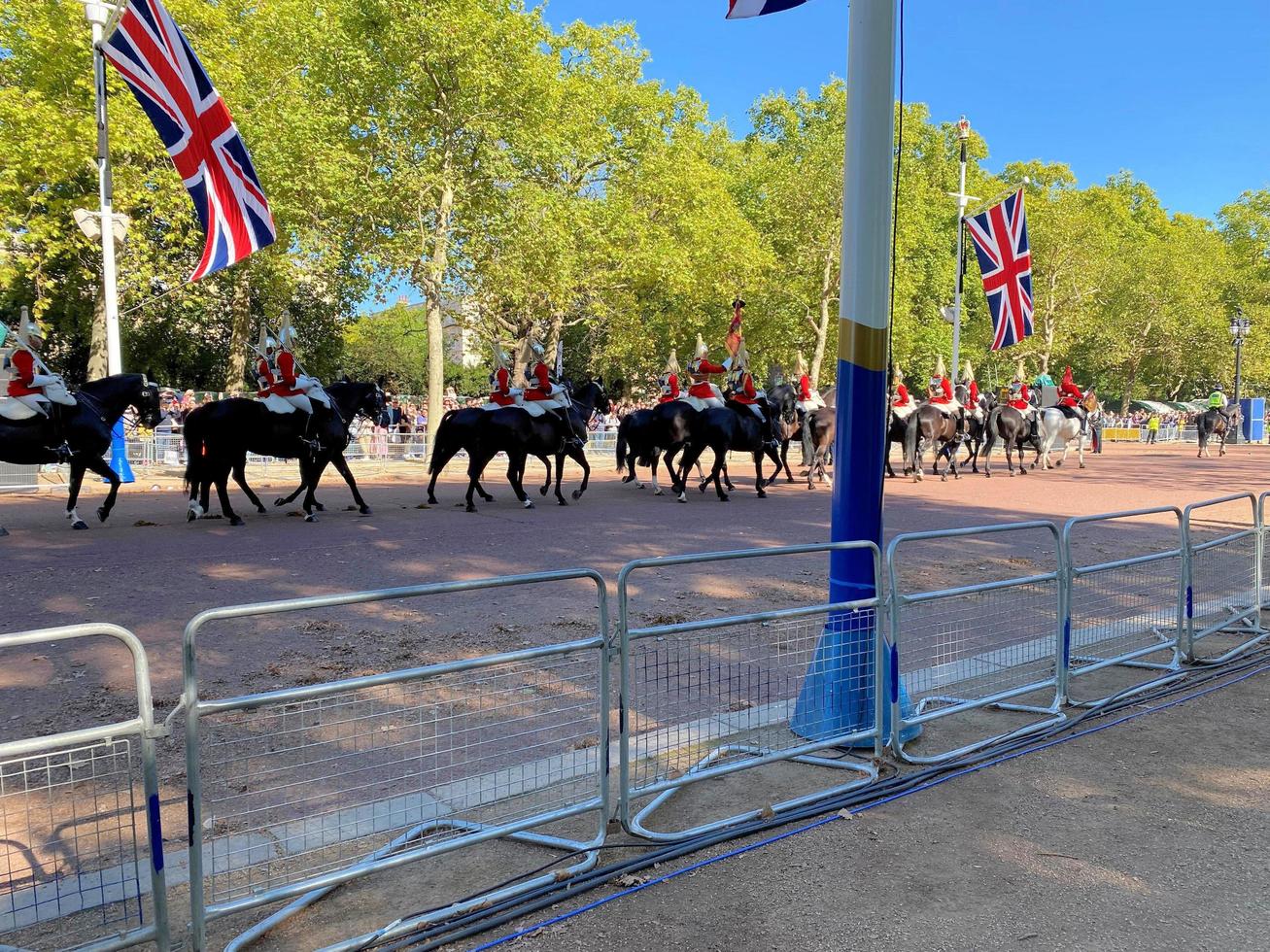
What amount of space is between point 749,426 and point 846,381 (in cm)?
1348

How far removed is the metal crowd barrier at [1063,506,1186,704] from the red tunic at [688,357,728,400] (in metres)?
11.1

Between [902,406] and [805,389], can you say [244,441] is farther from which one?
[902,406]

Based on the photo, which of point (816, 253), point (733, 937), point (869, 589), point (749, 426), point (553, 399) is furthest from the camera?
point (816, 253)

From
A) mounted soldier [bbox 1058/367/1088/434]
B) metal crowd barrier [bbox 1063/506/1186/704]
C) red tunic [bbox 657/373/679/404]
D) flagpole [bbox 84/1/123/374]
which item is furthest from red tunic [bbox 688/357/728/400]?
mounted soldier [bbox 1058/367/1088/434]

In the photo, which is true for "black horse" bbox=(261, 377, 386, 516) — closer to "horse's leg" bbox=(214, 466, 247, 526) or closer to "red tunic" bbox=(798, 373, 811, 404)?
"horse's leg" bbox=(214, 466, 247, 526)

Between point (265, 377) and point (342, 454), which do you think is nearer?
point (265, 377)

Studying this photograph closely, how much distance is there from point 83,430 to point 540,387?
715cm

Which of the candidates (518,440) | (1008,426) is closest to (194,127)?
(518,440)

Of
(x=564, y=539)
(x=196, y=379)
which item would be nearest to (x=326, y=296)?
(x=196, y=379)

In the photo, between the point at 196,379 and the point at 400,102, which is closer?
the point at 400,102

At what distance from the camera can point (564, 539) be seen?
12.1 metres

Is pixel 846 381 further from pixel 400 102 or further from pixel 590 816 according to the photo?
pixel 400 102

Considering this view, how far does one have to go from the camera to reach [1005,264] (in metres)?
22.4

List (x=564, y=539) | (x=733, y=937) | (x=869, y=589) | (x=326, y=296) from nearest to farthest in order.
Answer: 1. (x=733, y=937)
2. (x=869, y=589)
3. (x=564, y=539)
4. (x=326, y=296)
